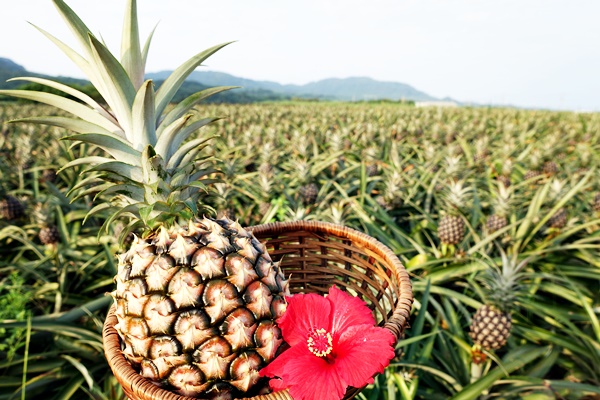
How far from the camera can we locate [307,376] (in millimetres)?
707

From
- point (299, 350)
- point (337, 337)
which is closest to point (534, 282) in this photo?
point (337, 337)

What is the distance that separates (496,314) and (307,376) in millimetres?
1136

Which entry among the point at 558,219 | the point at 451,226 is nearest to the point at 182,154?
the point at 451,226

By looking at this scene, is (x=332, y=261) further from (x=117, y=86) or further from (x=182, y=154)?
(x=117, y=86)

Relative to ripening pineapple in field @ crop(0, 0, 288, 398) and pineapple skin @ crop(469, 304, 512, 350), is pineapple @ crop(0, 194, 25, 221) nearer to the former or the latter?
ripening pineapple in field @ crop(0, 0, 288, 398)

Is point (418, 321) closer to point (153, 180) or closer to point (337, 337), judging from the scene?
point (337, 337)

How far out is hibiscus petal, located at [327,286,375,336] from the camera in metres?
0.87

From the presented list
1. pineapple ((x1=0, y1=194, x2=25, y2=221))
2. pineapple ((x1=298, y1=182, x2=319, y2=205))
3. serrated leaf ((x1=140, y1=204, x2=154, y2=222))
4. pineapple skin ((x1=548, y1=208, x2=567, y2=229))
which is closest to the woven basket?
serrated leaf ((x1=140, y1=204, x2=154, y2=222))

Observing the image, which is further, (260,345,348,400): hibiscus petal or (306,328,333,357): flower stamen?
(306,328,333,357): flower stamen

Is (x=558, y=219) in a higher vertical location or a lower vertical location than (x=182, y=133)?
lower

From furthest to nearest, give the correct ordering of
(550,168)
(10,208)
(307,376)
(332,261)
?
1. (550,168)
2. (10,208)
3. (332,261)
4. (307,376)

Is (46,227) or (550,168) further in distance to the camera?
(550,168)

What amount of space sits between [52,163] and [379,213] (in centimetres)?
389

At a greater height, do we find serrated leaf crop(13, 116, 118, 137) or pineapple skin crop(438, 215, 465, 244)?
serrated leaf crop(13, 116, 118, 137)
